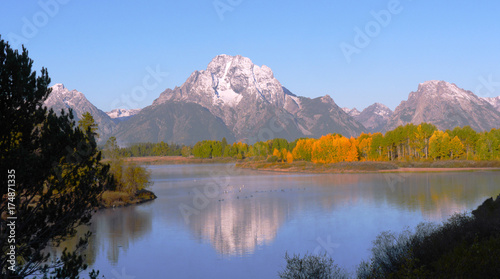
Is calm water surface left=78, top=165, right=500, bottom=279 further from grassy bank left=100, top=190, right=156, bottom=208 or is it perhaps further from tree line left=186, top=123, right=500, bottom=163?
tree line left=186, top=123, right=500, bottom=163

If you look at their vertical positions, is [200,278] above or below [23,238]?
below

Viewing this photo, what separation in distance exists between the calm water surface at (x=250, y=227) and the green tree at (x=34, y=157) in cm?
1269

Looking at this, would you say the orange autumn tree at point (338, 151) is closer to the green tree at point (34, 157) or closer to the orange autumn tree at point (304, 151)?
the orange autumn tree at point (304, 151)

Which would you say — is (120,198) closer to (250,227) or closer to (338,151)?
(250,227)

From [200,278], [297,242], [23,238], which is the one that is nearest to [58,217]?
[23,238]

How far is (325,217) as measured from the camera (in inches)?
1864

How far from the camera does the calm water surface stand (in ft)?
98.0

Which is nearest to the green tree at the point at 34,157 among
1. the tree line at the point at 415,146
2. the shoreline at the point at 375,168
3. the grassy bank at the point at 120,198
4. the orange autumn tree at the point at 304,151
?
the grassy bank at the point at 120,198

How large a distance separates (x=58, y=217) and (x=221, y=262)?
1623cm

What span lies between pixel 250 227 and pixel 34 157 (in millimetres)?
31480

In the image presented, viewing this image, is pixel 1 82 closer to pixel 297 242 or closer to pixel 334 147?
pixel 297 242

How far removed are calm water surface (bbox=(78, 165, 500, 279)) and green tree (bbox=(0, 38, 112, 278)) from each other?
12.7 m

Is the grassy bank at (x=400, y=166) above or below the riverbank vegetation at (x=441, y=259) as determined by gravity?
above

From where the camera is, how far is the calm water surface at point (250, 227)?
29.9 m
